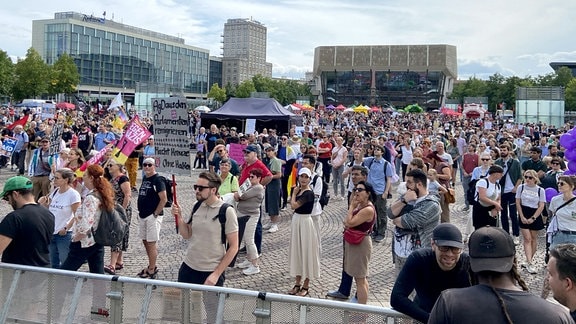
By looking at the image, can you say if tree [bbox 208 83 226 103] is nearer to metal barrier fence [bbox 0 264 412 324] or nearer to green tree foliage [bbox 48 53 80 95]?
green tree foliage [bbox 48 53 80 95]

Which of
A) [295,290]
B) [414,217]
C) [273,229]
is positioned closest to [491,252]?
[414,217]

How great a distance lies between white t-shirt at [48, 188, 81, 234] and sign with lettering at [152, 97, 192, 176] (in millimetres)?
996

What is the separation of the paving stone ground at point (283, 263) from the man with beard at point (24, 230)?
2.65 m

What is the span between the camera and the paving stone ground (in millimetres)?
7137

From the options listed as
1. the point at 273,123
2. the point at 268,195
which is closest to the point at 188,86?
the point at 273,123

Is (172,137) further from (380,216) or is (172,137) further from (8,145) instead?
(8,145)

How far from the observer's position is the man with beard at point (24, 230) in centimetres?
464

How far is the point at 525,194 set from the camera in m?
8.15

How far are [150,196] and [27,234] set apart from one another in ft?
8.41

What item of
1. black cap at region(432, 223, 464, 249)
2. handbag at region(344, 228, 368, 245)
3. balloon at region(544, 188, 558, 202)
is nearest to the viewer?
black cap at region(432, 223, 464, 249)

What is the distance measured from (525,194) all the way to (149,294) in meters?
6.12

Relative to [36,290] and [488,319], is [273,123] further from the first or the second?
[488,319]

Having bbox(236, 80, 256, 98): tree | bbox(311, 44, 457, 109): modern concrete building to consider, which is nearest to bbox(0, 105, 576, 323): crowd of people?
bbox(236, 80, 256, 98): tree

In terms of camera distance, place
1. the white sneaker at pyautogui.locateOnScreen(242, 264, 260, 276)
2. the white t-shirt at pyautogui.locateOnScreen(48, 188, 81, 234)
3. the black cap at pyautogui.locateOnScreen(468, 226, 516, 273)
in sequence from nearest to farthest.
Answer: the black cap at pyautogui.locateOnScreen(468, 226, 516, 273) → the white t-shirt at pyautogui.locateOnScreen(48, 188, 81, 234) → the white sneaker at pyautogui.locateOnScreen(242, 264, 260, 276)
